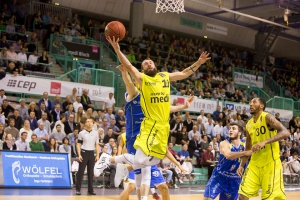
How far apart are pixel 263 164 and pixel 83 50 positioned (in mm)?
17129

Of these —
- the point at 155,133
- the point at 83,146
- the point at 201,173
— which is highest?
the point at 155,133

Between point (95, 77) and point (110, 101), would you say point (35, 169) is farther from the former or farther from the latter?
point (95, 77)

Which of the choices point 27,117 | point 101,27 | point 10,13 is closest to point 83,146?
point 27,117

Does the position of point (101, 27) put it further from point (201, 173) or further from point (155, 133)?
point (155, 133)

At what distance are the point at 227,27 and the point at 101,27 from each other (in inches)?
425

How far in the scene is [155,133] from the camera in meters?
6.75

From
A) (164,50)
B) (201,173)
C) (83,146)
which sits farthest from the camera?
(164,50)

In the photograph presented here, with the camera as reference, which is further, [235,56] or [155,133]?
[235,56]

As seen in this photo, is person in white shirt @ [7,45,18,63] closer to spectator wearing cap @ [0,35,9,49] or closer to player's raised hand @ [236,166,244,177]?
spectator wearing cap @ [0,35,9,49]

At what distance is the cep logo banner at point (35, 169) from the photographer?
45.0ft

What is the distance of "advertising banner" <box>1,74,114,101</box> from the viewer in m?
17.5

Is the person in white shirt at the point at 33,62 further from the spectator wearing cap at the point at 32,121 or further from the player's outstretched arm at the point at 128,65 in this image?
the player's outstretched arm at the point at 128,65

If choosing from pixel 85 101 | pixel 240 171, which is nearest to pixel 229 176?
pixel 240 171

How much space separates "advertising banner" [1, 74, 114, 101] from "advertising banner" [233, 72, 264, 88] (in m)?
12.9
